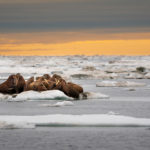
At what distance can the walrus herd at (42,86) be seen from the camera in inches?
757

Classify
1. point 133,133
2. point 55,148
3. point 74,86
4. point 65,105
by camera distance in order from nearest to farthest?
point 55,148
point 133,133
point 65,105
point 74,86

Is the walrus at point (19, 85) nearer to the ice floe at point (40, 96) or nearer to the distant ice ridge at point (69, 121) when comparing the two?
the ice floe at point (40, 96)

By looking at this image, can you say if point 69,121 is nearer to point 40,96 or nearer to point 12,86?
point 40,96

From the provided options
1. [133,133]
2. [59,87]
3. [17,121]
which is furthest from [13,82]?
[133,133]

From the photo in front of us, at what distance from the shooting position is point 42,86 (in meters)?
19.5

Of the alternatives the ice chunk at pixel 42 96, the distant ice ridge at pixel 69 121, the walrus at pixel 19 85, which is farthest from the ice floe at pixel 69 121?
the walrus at pixel 19 85


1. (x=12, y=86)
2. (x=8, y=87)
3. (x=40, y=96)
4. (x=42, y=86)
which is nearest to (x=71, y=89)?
(x=42, y=86)

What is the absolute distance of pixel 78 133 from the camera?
10.5 meters

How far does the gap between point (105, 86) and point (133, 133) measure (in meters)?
18.4

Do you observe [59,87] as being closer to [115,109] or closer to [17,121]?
[115,109]

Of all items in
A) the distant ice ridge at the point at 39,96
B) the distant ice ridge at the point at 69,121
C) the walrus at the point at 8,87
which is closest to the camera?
the distant ice ridge at the point at 69,121

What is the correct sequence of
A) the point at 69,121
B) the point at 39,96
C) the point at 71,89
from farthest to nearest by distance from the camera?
1. the point at 71,89
2. the point at 39,96
3. the point at 69,121

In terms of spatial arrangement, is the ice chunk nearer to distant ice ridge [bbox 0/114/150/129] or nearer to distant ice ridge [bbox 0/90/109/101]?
distant ice ridge [bbox 0/90/109/101]

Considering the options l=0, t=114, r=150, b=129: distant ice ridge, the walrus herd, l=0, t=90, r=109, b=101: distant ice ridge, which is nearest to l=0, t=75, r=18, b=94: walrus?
the walrus herd
